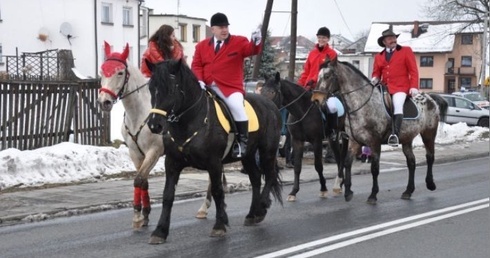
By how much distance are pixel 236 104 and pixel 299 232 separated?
1839mm

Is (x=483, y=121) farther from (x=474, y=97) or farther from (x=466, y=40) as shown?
(x=466, y=40)

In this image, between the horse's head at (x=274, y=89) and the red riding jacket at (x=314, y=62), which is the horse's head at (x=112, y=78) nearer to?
the horse's head at (x=274, y=89)

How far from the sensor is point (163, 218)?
8.62 metres

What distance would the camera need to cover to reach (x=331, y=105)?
13.3 meters

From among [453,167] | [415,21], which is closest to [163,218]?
[453,167]

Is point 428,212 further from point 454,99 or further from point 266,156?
point 454,99

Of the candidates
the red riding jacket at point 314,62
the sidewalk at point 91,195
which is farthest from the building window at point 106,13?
the red riding jacket at point 314,62

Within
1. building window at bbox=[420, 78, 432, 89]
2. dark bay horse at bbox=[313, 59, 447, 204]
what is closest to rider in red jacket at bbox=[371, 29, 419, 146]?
dark bay horse at bbox=[313, 59, 447, 204]

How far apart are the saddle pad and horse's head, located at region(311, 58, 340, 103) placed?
246 centimetres

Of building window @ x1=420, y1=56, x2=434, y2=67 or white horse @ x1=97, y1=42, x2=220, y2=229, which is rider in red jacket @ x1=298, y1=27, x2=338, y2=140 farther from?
building window @ x1=420, y1=56, x2=434, y2=67

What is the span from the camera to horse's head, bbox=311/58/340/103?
1209 centimetres

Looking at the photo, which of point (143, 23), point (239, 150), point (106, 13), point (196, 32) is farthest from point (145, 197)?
point (196, 32)

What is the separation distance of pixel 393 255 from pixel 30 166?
8070mm

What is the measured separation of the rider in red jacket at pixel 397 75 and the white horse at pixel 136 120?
15.7ft
